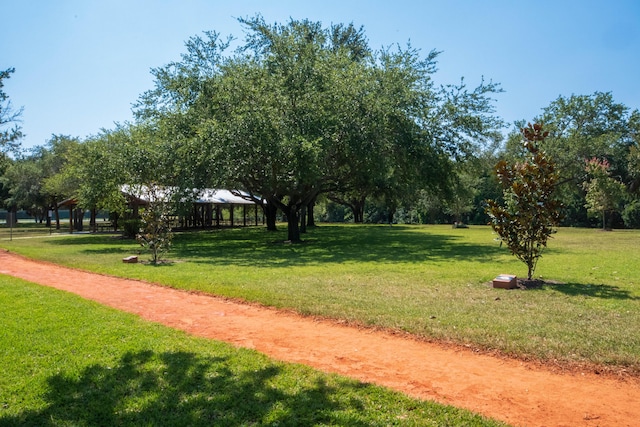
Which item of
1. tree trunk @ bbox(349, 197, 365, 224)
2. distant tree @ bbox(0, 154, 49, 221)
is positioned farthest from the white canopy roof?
distant tree @ bbox(0, 154, 49, 221)

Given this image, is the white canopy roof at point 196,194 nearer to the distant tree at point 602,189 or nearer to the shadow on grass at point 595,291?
the shadow on grass at point 595,291

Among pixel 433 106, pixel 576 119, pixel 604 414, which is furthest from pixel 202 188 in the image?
pixel 576 119

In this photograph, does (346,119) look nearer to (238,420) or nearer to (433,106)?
(433,106)

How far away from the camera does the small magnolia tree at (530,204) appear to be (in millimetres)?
10109

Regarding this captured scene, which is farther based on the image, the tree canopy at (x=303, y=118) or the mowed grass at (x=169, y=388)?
the tree canopy at (x=303, y=118)

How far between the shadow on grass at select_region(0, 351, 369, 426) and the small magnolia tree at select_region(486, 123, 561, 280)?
737 centimetres

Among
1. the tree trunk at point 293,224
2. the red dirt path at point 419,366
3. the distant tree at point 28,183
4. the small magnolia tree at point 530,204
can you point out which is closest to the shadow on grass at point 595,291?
the small magnolia tree at point 530,204

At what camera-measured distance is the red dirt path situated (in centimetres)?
400

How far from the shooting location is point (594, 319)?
22.5ft

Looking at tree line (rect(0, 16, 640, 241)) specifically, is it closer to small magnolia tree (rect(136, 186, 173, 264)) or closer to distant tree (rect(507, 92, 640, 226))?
small magnolia tree (rect(136, 186, 173, 264))

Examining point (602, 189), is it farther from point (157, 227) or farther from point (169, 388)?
point (169, 388)

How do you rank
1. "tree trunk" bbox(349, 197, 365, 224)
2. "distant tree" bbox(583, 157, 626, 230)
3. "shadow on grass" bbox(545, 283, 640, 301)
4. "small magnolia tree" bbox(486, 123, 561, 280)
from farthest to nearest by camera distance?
"tree trunk" bbox(349, 197, 365, 224) → "distant tree" bbox(583, 157, 626, 230) → "small magnolia tree" bbox(486, 123, 561, 280) → "shadow on grass" bbox(545, 283, 640, 301)

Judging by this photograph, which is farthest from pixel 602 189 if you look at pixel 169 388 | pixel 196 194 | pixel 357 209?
pixel 169 388

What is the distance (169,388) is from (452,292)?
6311mm
